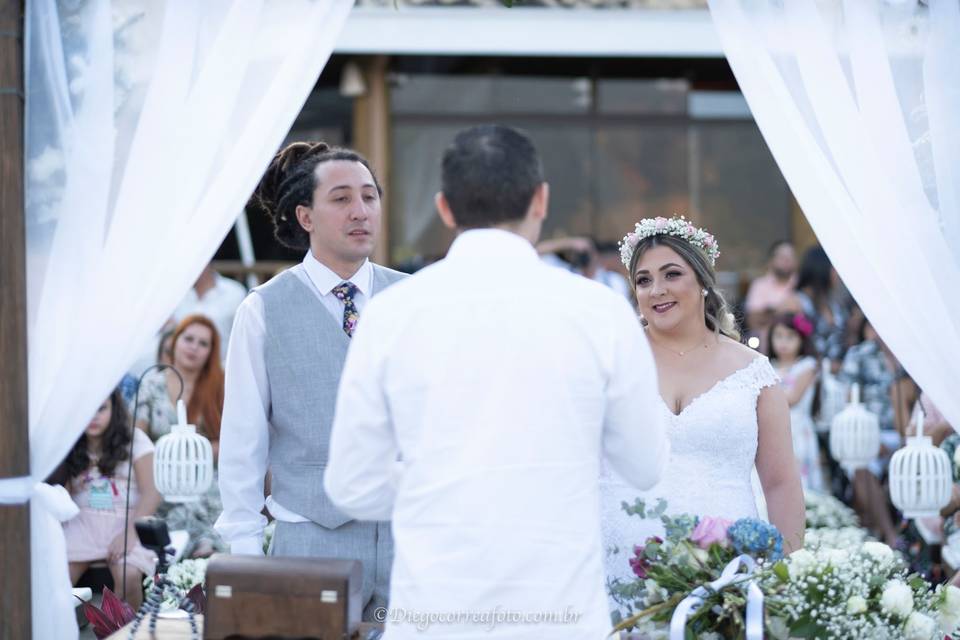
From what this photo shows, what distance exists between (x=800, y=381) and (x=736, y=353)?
11.8ft

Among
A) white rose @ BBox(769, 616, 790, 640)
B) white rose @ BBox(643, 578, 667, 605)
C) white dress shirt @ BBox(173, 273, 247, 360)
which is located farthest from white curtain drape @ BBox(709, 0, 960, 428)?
white dress shirt @ BBox(173, 273, 247, 360)

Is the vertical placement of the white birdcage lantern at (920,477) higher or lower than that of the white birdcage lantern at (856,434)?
lower

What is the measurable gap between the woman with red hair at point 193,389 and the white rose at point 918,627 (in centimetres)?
383

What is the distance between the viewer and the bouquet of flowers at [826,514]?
258 inches

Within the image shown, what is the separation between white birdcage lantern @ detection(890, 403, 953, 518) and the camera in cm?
509

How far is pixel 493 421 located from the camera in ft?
7.93

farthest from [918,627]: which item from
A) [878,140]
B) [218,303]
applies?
[218,303]

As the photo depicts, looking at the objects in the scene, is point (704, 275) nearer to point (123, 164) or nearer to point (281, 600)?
point (123, 164)

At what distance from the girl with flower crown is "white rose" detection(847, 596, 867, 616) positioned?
4.37 metres

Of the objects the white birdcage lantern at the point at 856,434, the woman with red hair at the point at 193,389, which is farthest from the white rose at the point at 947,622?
the woman with red hair at the point at 193,389

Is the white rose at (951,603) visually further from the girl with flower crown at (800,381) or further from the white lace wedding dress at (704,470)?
the girl with flower crown at (800,381)

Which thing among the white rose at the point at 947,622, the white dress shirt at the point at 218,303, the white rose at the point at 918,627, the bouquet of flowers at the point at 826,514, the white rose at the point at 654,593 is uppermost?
the white dress shirt at the point at 218,303

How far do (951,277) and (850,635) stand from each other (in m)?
1.12

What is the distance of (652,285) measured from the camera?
4.20 m
